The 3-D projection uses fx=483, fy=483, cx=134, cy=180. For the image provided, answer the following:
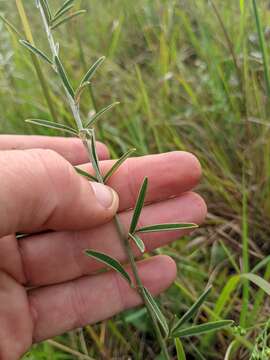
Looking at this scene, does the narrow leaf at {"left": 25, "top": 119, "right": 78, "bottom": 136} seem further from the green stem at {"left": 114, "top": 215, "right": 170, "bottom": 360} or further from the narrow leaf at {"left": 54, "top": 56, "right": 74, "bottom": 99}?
the green stem at {"left": 114, "top": 215, "right": 170, "bottom": 360}

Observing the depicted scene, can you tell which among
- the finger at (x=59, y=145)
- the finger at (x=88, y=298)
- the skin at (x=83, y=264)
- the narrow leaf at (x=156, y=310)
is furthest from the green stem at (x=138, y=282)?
the finger at (x=59, y=145)

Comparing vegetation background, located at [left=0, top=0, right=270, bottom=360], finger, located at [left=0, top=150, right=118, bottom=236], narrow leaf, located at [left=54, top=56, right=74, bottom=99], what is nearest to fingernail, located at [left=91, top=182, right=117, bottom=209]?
finger, located at [left=0, top=150, right=118, bottom=236]

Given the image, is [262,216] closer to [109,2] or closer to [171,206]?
[171,206]

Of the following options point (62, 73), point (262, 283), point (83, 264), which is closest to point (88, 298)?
point (83, 264)

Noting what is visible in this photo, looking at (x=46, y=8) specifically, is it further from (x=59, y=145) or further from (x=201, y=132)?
(x=201, y=132)

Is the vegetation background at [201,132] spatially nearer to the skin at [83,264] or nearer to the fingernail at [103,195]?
the skin at [83,264]
